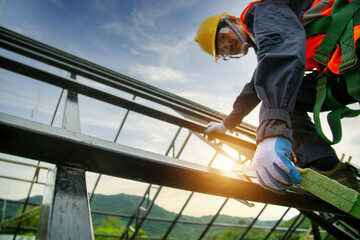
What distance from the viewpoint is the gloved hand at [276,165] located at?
945 millimetres

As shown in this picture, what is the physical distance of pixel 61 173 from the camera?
2.48 feet

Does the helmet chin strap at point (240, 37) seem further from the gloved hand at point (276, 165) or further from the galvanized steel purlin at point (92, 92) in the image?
the gloved hand at point (276, 165)

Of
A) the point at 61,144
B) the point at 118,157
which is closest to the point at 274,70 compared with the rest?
the point at 118,157

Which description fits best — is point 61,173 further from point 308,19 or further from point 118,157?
point 308,19

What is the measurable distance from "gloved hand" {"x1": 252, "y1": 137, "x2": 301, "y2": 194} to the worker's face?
5.23ft

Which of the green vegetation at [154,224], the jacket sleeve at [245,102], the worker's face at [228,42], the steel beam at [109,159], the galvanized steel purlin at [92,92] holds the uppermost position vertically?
the worker's face at [228,42]

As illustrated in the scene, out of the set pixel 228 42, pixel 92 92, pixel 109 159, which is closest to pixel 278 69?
pixel 109 159

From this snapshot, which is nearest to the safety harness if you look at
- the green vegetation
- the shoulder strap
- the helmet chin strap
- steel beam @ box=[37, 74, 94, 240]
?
the shoulder strap

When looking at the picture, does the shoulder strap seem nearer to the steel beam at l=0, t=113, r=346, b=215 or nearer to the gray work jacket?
the gray work jacket

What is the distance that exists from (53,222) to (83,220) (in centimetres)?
8

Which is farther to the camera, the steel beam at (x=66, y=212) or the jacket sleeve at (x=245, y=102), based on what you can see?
the jacket sleeve at (x=245, y=102)

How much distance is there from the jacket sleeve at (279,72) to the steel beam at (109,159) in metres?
0.35

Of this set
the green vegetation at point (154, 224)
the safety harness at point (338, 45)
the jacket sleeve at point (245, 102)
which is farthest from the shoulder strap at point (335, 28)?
the green vegetation at point (154, 224)

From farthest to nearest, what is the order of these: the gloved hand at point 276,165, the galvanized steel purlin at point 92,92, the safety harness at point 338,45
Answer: the galvanized steel purlin at point 92,92 → the safety harness at point 338,45 → the gloved hand at point 276,165
